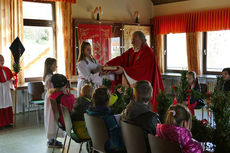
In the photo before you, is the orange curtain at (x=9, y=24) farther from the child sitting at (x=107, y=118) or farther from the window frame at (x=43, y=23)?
the child sitting at (x=107, y=118)

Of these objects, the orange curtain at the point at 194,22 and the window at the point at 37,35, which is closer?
the window at the point at 37,35

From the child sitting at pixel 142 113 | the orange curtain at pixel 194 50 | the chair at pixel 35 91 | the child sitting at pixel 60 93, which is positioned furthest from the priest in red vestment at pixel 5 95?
the orange curtain at pixel 194 50

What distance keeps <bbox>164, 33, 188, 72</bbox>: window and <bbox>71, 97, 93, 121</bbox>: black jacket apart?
637 cm

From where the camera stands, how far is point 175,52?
9.35 m

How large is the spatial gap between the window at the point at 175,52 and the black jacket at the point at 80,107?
20.9 feet

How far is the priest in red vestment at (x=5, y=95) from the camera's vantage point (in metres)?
5.20

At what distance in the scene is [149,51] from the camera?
407 cm

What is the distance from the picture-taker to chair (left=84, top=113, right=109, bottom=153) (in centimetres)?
259

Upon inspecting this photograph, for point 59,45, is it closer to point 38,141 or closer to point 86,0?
point 86,0

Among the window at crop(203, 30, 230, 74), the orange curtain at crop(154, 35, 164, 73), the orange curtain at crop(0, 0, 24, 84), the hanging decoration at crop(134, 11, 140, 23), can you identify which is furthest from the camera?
the orange curtain at crop(154, 35, 164, 73)

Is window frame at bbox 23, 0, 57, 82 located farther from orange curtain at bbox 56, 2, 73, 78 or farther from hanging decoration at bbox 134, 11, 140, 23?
hanging decoration at bbox 134, 11, 140, 23

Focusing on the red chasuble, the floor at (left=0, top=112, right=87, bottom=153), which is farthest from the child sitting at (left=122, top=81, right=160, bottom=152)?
Result: the floor at (left=0, top=112, right=87, bottom=153)

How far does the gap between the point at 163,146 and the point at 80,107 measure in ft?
4.73

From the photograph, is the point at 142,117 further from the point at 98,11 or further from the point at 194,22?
the point at 194,22
